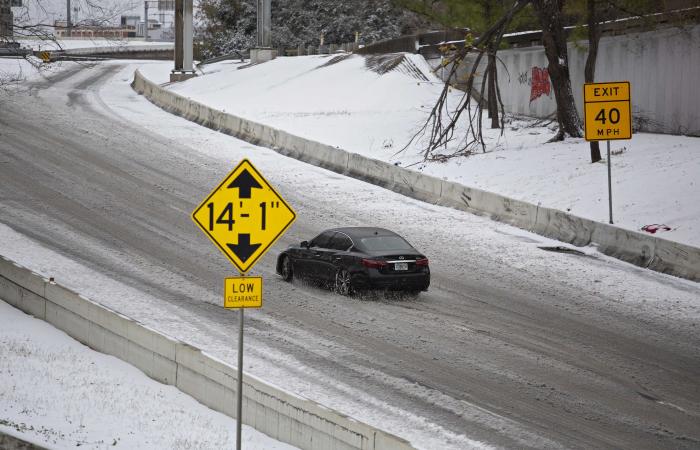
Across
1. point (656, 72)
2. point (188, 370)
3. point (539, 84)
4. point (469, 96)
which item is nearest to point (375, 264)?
point (188, 370)

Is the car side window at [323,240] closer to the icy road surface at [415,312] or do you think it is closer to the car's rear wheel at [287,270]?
the car's rear wheel at [287,270]

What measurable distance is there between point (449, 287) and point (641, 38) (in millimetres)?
15007

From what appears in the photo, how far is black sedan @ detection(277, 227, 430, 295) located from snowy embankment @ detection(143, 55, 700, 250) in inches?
254

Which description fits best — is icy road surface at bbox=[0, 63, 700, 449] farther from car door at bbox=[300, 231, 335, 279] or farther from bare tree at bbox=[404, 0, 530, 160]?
bare tree at bbox=[404, 0, 530, 160]

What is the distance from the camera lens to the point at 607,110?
74.8 ft

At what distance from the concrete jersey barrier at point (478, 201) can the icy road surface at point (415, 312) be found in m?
0.44

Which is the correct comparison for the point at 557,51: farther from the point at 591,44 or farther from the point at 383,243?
the point at 383,243

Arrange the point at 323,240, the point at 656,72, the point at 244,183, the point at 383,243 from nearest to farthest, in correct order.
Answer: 1. the point at 244,183
2. the point at 383,243
3. the point at 323,240
4. the point at 656,72

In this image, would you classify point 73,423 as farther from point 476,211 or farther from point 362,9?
point 362,9

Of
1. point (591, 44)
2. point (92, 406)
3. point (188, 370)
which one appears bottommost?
point (92, 406)

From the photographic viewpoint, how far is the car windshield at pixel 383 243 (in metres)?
18.8

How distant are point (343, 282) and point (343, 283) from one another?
2 cm

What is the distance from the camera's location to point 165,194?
28.2m

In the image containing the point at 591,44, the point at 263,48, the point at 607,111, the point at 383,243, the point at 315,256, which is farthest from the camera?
the point at 263,48
